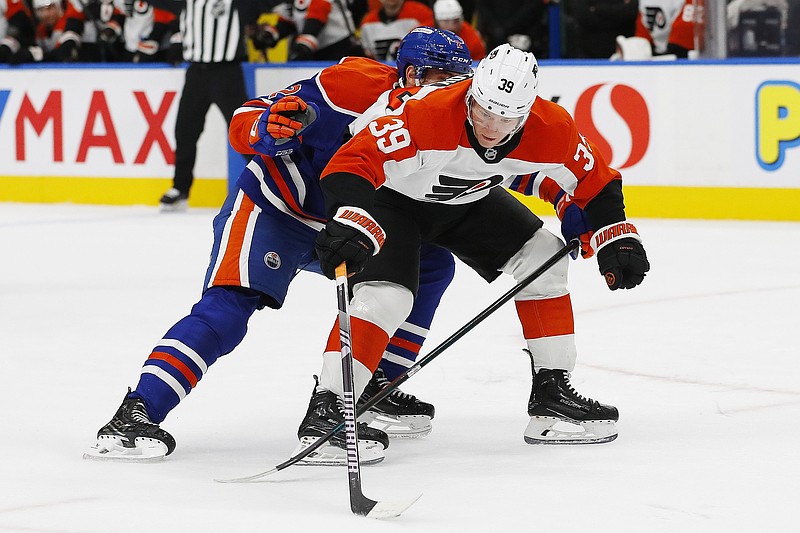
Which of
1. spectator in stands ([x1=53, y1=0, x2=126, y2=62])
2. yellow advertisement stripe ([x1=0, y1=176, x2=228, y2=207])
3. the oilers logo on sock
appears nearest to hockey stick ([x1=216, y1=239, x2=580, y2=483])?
the oilers logo on sock

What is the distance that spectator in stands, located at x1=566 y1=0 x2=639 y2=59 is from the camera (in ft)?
26.9

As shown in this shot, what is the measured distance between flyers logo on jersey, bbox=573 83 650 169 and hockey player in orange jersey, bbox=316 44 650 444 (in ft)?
14.0

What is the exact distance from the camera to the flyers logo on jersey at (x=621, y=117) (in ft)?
25.0

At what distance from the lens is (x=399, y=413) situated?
3.52 m

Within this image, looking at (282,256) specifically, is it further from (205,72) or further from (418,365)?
(205,72)

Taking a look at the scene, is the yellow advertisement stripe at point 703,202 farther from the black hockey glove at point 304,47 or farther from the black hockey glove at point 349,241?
the black hockey glove at point 349,241

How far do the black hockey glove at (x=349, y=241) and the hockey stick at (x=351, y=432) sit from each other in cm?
3

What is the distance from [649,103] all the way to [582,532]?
530cm

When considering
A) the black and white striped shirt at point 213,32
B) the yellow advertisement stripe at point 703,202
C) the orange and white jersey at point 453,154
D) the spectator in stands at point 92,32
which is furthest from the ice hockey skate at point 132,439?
the spectator in stands at point 92,32

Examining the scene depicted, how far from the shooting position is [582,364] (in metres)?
4.24

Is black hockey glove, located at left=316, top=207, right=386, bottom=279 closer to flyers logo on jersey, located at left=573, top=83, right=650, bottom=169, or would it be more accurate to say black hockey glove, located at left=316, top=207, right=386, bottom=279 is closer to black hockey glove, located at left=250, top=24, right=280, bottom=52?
flyers logo on jersey, located at left=573, top=83, right=650, bottom=169

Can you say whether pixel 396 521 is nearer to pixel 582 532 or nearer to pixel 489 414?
pixel 582 532

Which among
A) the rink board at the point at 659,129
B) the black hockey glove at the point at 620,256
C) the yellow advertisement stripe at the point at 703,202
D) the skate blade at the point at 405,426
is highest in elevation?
the black hockey glove at the point at 620,256

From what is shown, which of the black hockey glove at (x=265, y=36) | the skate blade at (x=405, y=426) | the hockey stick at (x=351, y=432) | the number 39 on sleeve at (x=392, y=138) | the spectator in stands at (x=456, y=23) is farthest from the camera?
the black hockey glove at (x=265, y=36)
